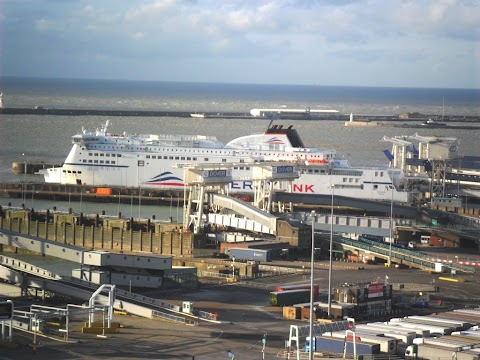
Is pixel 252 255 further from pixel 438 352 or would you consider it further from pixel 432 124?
pixel 432 124

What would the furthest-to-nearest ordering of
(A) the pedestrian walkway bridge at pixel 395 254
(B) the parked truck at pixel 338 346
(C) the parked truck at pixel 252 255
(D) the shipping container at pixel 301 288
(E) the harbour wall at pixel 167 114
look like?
1. (E) the harbour wall at pixel 167 114
2. (C) the parked truck at pixel 252 255
3. (A) the pedestrian walkway bridge at pixel 395 254
4. (D) the shipping container at pixel 301 288
5. (B) the parked truck at pixel 338 346

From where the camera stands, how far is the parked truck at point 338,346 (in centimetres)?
2120

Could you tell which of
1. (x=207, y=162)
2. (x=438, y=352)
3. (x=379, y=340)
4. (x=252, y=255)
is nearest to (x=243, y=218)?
(x=252, y=255)

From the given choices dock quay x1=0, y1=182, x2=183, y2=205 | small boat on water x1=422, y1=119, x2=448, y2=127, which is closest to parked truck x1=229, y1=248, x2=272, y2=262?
dock quay x1=0, y1=182, x2=183, y2=205

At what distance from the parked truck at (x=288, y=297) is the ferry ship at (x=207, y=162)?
26169mm

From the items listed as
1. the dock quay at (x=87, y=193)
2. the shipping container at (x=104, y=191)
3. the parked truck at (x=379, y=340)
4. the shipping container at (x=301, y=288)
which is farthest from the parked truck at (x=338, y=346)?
the shipping container at (x=104, y=191)

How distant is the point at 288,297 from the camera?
26.8 meters

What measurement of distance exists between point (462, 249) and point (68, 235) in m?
12.0

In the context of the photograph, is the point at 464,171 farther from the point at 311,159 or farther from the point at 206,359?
the point at 206,359

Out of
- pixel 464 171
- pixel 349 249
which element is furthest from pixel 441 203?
pixel 349 249

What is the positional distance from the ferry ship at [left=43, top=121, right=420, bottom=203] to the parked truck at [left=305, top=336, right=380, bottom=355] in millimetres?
31585

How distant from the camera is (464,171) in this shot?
5616 cm

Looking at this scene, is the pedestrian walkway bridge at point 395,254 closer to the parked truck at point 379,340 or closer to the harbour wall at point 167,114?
the parked truck at point 379,340

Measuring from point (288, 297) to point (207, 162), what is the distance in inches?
1148
